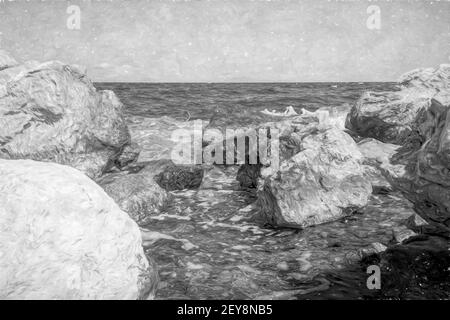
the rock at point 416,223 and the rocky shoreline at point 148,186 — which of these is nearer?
the rocky shoreline at point 148,186

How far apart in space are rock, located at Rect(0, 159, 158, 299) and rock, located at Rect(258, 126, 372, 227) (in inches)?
116

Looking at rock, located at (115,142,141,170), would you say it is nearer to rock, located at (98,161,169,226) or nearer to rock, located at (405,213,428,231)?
rock, located at (98,161,169,226)

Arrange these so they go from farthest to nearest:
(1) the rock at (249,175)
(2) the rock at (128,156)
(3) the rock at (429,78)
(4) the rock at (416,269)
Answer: (3) the rock at (429,78) < (2) the rock at (128,156) < (1) the rock at (249,175) < (4) the rock at (416,269)

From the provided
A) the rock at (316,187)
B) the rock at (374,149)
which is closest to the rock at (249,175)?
the rock at (316,187)

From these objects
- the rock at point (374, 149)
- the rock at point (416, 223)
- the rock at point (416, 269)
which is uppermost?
the rock at point (374, 149)

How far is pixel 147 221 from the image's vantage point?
277 inches

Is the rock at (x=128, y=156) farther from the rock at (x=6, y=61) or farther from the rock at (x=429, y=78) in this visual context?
the rock at (x=429, y=78)

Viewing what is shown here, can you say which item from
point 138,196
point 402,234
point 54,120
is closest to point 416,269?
point 402,234

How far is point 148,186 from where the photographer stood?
7.67 meters

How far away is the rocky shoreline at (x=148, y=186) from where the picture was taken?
383cm

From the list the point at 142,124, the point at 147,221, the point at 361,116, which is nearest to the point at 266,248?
the point at 147,221

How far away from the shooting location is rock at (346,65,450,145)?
11.6 m
